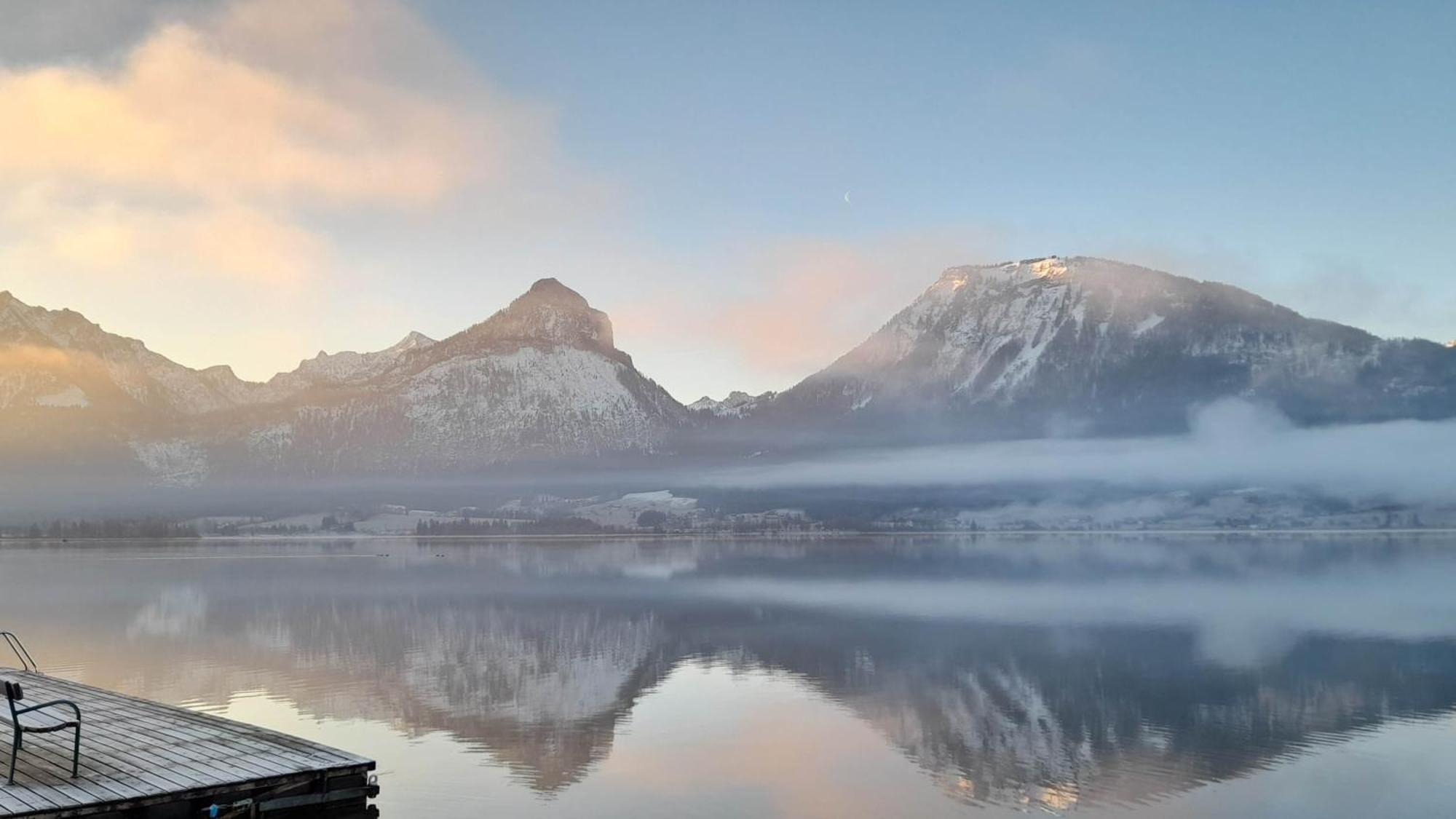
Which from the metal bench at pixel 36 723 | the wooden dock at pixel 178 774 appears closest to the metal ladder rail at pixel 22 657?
the metal bench at pixel 36 723

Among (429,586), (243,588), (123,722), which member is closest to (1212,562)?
(429,586)

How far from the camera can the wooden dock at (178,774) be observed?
20266 millimetres

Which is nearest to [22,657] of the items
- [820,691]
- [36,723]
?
[36,723]

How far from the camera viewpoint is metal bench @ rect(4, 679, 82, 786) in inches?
822

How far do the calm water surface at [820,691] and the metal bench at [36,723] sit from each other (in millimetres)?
7542

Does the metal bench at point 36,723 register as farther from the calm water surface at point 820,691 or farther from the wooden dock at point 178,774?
the calm water surface at point 820,691

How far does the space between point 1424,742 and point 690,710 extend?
24388 millimetres

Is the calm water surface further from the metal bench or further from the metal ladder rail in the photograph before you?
the metal bench

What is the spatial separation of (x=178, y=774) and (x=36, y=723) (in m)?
6.33

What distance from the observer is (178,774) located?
22.1 metres

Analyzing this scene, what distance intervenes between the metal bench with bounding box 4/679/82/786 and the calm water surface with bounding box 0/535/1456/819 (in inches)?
297

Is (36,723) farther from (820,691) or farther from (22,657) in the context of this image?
(820,691)

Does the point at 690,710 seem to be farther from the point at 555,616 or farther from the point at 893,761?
the point at 555,616

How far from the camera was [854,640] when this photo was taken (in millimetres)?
62438
